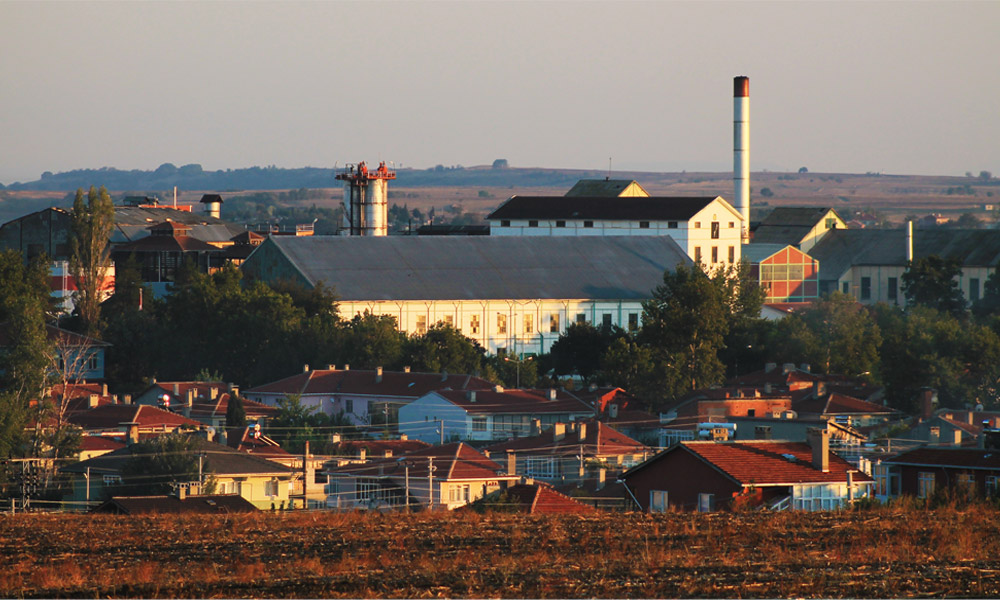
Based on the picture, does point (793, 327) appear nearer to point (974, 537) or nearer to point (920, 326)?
point (920, 326)

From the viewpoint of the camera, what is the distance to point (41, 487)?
37.8 m

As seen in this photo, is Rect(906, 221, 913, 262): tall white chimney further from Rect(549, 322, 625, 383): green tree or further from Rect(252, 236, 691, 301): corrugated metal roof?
Rect(549, 322, 625, 383): green tree

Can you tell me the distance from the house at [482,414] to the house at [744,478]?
2488cm

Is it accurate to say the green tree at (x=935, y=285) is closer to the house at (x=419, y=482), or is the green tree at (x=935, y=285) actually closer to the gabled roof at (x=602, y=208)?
the gabled roof at (x=602, y=208)

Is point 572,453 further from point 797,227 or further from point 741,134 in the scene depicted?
point 797,227

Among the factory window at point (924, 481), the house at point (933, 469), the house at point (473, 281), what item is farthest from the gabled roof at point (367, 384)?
the factory window at point (924, 481)

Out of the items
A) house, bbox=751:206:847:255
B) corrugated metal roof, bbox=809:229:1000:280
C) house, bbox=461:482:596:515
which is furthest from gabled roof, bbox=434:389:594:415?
house, bbox=751:206:847:255

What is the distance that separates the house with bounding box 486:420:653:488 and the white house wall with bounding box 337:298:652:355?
23.5 m

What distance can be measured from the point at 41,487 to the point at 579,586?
2690 centimetres

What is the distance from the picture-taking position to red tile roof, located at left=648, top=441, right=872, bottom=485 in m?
26.7

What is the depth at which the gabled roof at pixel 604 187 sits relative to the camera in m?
105

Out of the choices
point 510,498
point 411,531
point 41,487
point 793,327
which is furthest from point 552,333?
point 411,531

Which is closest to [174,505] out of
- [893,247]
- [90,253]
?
[90,253]

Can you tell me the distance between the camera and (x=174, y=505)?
24656mm
